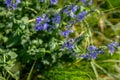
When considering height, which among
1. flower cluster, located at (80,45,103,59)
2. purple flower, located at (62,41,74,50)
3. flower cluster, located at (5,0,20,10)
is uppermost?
flower cluster, located at (5,0,20,10)

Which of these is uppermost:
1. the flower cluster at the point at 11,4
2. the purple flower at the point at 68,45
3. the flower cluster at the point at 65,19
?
the flower cluster at the point at 11,4

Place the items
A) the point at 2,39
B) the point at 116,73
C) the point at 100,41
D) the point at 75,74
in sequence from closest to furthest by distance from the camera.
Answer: the point at 2,39
the point at 75,74
the point at 116,73
the point at 100,41

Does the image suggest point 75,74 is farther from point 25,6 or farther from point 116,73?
point 25,6

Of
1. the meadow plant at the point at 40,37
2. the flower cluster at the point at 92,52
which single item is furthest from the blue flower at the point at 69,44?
the flower cluster at the point at 92,52

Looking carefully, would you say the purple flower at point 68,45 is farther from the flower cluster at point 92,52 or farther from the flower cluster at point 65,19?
the flower cluster at point 92,52

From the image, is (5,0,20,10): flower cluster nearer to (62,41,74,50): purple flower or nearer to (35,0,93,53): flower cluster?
(35,0,93,53): flower cluster

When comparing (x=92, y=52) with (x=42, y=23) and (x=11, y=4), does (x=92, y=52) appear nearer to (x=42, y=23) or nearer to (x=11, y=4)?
(x=42, y=23)

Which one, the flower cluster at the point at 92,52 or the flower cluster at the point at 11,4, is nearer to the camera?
the flower cluster at the point at 11,4

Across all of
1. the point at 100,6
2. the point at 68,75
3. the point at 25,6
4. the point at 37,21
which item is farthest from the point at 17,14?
the point at 100,6

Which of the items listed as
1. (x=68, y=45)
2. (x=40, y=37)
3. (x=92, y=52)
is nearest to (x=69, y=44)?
(x=68, y=45)

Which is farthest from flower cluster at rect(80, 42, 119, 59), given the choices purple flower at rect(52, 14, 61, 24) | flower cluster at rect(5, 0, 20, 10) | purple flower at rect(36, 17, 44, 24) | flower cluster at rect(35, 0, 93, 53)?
flower cluster at rect(5, 0, 20, 10)

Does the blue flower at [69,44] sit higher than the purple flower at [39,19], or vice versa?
the purple flower at [39,19]
